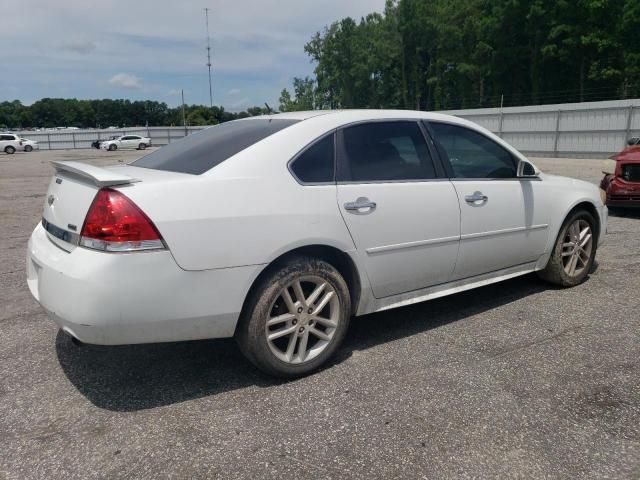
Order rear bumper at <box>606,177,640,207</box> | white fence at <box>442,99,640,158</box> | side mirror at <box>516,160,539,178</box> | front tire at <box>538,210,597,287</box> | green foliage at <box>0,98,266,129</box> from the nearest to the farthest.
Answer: side mirror at <box>516,160,539,178</box>, front tire at <box>538,210,597,287</box>, rear bumper at <box>606,177,640,207</box>, white fence at <box>442,99,640,158</box>, green foliage at <box>0,98,266,129</box>

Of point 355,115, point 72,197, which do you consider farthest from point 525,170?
point 72,197

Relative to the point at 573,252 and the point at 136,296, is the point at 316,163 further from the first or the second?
the point at 573,252

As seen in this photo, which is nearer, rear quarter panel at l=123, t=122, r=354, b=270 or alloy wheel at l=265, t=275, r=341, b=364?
rear quarter panel at l=123, t=122, r=354, b=270

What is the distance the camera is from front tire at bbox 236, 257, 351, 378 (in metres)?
2.92

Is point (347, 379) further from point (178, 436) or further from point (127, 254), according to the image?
point (127, 254)

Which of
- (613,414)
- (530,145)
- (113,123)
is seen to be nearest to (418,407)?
(613,414)

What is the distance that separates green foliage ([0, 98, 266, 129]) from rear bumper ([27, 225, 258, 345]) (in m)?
125

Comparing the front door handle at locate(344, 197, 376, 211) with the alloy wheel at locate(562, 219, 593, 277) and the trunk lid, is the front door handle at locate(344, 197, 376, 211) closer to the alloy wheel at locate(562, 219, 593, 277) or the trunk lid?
the trunk lid

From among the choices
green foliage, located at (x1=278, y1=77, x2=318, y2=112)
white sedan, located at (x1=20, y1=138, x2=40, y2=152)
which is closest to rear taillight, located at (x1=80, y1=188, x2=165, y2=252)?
white sedan, located at (x1=20, y1=138, x2=40, y2=152)

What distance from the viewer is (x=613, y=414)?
2.70 metres

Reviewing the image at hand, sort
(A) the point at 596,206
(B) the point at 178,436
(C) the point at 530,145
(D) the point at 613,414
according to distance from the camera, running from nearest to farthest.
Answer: (B) the point at 178,436, (D) the point at 613,414, (A) the point at 596,206, (C) the point at 530,145

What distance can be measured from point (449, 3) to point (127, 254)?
7041 cm

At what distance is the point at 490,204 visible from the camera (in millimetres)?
3955

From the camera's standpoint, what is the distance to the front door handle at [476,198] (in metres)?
3.81
